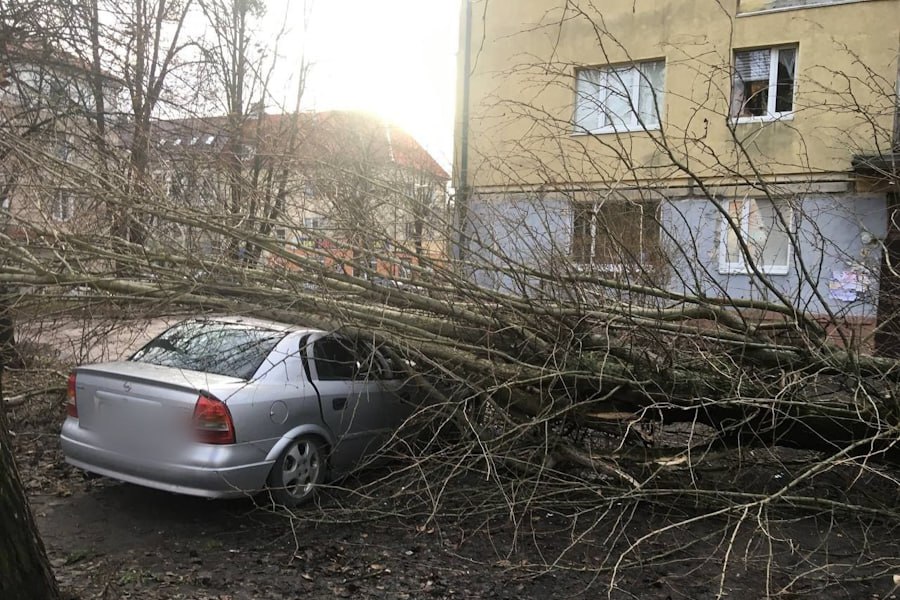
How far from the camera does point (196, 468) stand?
4234 mm

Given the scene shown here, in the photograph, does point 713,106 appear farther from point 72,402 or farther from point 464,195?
point 72,402

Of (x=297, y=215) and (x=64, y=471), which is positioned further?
(x=297, y=215)

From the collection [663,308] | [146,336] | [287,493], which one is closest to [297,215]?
[146,336]

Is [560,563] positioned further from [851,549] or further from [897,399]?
[897,399]

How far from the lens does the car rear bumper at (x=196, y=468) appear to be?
425cm

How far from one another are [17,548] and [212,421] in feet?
5.67

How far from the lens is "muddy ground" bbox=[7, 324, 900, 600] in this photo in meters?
3.65

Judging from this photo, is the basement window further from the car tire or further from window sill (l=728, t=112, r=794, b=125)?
the car tire

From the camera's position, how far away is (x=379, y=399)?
18.2 feet

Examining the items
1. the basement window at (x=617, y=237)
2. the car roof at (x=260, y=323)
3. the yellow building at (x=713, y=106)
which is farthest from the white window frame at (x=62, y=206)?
the basement window at (x=617, y=237)

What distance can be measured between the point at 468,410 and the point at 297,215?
100 inches

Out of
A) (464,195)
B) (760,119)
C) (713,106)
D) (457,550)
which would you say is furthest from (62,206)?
(713,106)

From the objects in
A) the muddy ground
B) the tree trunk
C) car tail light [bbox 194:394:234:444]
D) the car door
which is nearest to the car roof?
the car door

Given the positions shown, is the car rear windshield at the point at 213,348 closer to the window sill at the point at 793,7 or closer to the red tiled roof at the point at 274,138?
the red tiled roof at the point at 274,138
